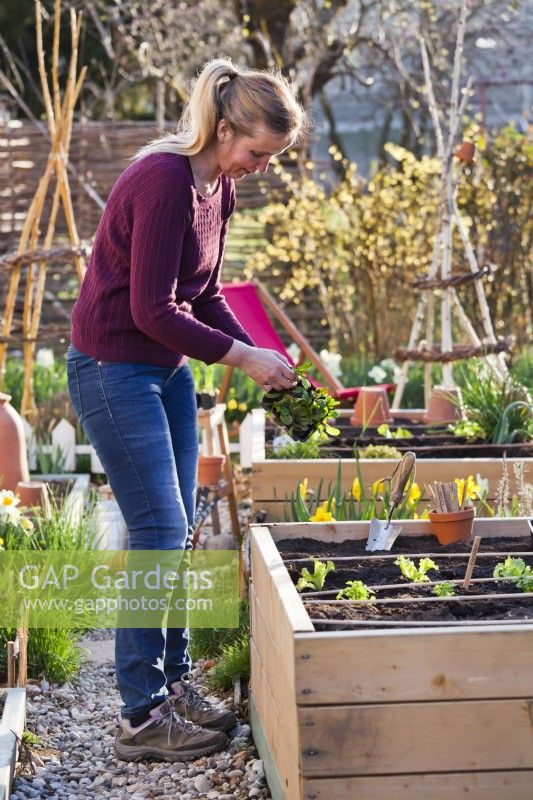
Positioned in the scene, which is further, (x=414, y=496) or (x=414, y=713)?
(x=414, y=496)

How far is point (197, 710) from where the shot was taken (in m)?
2.78

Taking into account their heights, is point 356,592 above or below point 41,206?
below

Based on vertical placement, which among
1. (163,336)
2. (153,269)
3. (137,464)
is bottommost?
(137,464)

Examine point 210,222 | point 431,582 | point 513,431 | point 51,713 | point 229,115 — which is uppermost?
point 229,115

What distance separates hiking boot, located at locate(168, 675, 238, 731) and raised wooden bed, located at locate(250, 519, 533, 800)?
2.86 ft

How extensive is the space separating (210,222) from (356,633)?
110 centimetres

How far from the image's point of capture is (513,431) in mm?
4309

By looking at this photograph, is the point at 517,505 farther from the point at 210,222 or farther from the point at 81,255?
the point at 81,255

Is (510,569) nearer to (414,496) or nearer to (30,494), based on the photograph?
(414,496)

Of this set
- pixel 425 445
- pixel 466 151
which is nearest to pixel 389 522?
pixel 425 445

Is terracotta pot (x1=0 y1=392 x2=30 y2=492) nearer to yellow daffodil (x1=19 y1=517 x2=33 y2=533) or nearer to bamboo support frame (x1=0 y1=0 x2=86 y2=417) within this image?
yellow daffodil (x1=19 y1=517 x2=33 y2=533)

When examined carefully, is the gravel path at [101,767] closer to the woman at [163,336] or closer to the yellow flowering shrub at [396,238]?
the woman at [163,336]

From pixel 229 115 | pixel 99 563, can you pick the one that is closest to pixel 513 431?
pixel 99 563

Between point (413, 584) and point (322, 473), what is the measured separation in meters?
1.36
